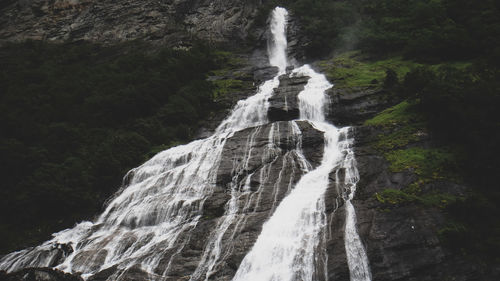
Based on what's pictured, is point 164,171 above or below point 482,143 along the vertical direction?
below

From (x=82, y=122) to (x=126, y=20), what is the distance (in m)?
30.4

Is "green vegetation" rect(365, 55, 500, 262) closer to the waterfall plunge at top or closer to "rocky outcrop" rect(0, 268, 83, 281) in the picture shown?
"rocky outcrop" rect(0, 268, 83, 281)

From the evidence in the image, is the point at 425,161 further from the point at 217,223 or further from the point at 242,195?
the point at 217,223

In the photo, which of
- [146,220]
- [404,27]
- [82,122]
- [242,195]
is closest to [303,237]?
[242,195]

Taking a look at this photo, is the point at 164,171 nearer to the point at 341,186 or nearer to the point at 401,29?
the point at 341,186

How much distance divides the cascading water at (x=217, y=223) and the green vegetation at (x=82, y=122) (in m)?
1.90

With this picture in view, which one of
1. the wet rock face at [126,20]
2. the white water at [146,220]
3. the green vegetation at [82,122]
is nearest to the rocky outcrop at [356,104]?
the white water at [146,220]

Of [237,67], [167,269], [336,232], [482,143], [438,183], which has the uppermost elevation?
[237,67]

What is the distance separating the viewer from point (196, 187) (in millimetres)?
16000

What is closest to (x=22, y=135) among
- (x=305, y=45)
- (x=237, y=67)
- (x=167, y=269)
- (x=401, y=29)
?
(x=167, y=269)

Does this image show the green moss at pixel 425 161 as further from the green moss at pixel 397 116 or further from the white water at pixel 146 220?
the white water at pixel 146 220

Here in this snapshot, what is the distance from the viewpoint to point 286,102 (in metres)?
23.8

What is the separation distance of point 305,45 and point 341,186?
32139mm

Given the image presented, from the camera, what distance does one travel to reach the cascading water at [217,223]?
10891mm
